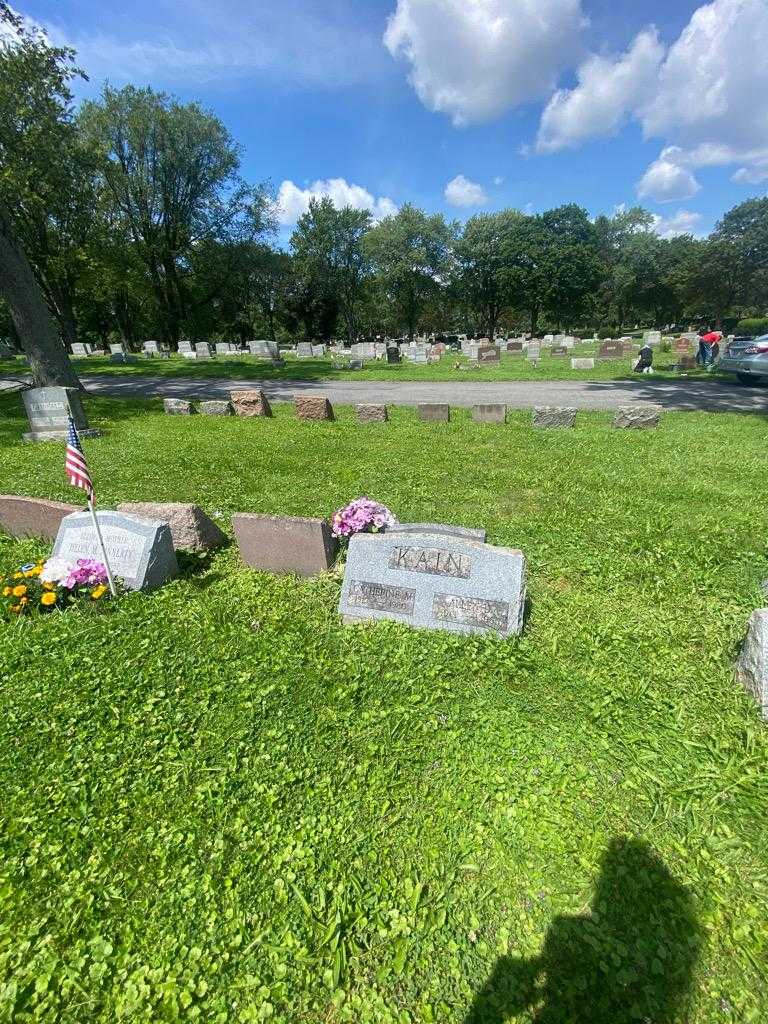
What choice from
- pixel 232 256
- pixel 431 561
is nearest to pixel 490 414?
pixel 431 561

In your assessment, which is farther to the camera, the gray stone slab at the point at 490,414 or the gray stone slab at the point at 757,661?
the gray stone slab at the point at 490,414

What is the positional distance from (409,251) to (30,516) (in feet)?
171

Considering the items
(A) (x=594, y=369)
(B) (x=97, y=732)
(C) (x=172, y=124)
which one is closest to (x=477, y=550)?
(B) (x=97, y=732)

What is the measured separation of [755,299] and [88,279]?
217ft

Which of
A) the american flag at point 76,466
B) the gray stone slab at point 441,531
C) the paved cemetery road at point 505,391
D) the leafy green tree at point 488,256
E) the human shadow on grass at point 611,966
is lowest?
the human shadow on grass at point 611,966

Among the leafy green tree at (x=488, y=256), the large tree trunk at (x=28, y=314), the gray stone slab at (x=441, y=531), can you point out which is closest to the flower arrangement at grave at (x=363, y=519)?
the gray stone slab at (x=441, y=531)

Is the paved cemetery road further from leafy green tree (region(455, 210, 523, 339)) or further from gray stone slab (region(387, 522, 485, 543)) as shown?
leafy green tree (region(455, 210, 523, 339))

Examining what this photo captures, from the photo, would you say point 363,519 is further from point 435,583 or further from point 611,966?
point 611,966

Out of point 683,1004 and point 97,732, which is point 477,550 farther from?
point 97,732

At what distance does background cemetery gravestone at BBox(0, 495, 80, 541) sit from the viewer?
497 centimetres

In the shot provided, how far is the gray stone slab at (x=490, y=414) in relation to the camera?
35.1 feet

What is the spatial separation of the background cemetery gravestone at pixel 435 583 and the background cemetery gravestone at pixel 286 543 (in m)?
0.61

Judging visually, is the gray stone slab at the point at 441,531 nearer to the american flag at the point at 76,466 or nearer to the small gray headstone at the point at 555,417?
the american flag at the point at 76,466

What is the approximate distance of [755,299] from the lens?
170 ft
